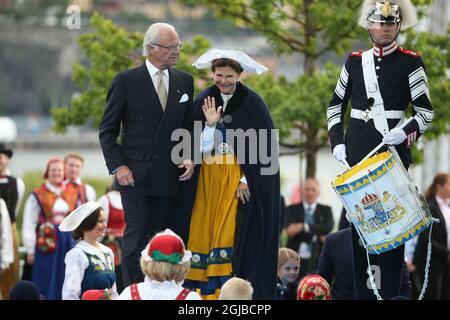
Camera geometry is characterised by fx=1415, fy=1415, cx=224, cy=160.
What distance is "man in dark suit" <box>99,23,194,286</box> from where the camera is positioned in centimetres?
964

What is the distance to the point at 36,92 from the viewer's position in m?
40.4

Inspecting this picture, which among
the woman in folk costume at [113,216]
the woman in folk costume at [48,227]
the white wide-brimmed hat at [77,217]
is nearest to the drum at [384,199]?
the white wide-brimmed hat at [77,217]

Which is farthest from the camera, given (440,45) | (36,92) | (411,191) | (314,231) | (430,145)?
(36,92)

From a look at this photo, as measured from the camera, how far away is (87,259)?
9898 mm

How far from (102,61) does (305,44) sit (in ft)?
7.38

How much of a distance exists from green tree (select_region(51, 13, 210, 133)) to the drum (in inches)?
243

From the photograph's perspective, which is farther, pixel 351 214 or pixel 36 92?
pixel 36 92

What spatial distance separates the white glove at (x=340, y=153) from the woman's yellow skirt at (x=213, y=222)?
0.70 metres

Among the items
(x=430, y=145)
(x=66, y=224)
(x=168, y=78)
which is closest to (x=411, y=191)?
(x=168, y=78)

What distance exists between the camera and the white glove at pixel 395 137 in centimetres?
930

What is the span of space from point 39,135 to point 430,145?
22.6 m

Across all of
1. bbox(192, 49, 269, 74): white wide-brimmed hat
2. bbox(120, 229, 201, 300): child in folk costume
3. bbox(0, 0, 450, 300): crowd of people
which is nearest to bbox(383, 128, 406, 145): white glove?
bbox(0, 0, 450, 300): crowd of people

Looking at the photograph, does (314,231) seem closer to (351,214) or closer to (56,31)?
(351,214)

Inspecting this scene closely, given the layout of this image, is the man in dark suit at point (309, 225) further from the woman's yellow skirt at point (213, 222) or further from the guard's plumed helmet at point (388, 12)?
the guard's plumed helmet at point (388, 12)
